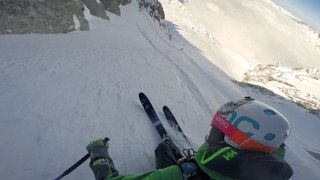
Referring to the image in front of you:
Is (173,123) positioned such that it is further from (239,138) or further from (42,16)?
(42,16)

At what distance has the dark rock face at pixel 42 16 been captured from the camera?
10.1 m

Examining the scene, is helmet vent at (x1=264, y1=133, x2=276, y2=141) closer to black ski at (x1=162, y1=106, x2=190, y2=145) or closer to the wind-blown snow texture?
A: the wind-blown snow texture

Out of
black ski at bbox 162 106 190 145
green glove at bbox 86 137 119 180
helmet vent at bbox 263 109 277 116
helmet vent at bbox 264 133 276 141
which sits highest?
helmet vent at bbox 263 109 277 116

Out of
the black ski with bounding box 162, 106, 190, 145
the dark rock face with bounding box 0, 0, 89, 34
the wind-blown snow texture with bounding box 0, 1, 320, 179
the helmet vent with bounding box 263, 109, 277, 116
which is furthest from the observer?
the dark rock face with bounding box 0, 0, 89, 34

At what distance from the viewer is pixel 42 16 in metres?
11.7

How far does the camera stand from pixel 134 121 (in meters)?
6.40

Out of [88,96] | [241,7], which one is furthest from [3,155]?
[241,7]

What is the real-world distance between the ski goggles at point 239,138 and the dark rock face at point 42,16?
26.4 ft

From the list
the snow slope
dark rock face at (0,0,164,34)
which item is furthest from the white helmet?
the snow slope

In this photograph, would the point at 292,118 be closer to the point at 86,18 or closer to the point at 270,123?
the point at 86,18

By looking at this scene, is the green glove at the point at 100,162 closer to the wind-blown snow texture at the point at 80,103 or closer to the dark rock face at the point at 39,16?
the wind-blown snow texture at the point at 80,103

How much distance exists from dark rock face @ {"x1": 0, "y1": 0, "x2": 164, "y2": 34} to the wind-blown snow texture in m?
0.43

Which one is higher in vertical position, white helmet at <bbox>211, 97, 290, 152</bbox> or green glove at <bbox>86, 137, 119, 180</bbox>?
white helmet at <bbox>211, 97, 290, 152</bbox>

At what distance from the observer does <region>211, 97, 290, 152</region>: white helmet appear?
309cm
